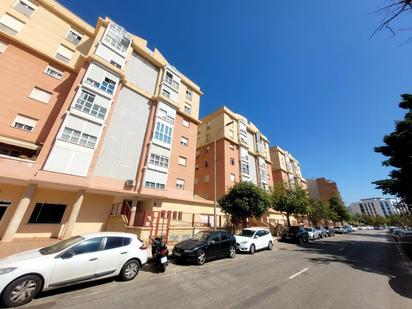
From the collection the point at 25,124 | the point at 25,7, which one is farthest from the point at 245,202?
the point at 25,7

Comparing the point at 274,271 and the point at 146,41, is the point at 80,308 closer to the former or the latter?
the point at 274,271

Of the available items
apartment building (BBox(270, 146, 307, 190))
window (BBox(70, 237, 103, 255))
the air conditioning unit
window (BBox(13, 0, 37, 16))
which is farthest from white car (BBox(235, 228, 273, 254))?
apartment building (BBox(270, 146, 307, 190))

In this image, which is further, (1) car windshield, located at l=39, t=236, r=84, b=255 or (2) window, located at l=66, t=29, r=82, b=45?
(2) window, located at l=66, t=29, r=82, b=45

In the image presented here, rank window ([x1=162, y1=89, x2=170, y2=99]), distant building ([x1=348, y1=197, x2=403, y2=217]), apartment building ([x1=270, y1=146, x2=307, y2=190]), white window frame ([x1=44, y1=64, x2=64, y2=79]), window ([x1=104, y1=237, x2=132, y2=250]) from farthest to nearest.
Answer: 1. distant building ([x1=348, y1=197, x2=403, y2=217])
2. apartment building ([x1=270, y1=146, x2=307, y2=190])
3. window ([x1=162, y1=89, x2=170, y2=99])
4. white window frame ([x1=44, y1=64, x2=64, y2=79])
5. window ([x1=104, y1=237, x2=132, y2=250])

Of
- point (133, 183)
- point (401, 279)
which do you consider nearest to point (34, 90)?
point (133, 183)

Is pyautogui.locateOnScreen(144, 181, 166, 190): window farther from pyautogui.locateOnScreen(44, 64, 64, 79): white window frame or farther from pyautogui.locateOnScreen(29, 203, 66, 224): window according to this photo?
pyautogui.locateOnScreen(44, 64, 64, 79): white window frame

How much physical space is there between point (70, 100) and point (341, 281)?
21.5 m

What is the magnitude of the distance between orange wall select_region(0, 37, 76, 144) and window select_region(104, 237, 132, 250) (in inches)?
575

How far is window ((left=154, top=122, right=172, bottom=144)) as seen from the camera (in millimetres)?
21328

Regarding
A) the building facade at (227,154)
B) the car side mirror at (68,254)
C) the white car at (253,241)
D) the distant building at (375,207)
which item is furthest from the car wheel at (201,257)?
the distant building at (375,207)

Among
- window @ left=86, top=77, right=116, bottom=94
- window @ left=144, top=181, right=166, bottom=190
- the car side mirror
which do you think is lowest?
the car side mirror

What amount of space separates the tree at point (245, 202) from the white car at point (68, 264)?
1469 cm

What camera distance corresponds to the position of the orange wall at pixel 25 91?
49.1 feet

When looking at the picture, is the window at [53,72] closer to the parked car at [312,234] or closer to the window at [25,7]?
the window at [25,7]
